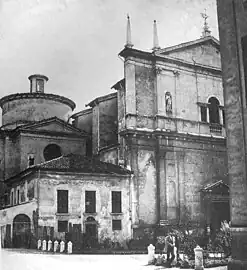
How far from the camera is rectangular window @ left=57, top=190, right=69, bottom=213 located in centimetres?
2256

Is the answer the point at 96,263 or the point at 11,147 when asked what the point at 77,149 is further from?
the point at 96,263

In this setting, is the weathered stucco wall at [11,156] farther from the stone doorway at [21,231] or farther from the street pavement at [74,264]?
the street pavement at [74,264]

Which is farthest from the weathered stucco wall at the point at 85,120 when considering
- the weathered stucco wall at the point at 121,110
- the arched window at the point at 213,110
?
the arched window at the point at 213,110

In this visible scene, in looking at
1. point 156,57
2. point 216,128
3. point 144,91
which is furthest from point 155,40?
point 216,128

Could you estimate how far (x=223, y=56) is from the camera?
42.5ft

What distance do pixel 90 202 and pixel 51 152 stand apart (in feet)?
23.1

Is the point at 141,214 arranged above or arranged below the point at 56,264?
above

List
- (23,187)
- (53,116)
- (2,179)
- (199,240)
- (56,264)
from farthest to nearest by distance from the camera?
(53,116), (2,179), (23,187), (199,240), (56,264)

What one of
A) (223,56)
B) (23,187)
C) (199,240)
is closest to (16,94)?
(23,187)

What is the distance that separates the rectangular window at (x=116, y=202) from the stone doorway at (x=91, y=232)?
134 centimetres

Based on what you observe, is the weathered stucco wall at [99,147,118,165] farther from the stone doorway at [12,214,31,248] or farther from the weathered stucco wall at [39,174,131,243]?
the stone doorway at [12,214,31,248]

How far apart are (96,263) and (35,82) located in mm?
20358

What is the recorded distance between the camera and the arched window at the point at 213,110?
89.5 feet

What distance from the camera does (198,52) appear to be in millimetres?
27328
